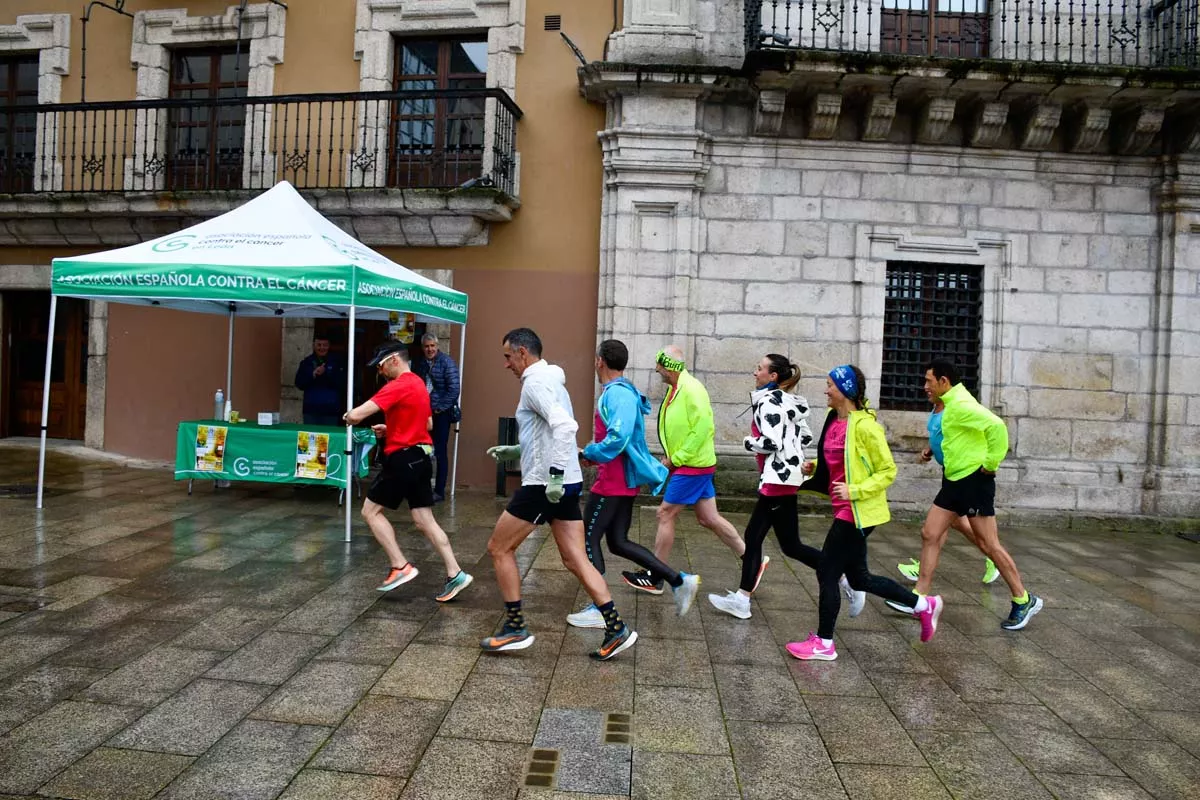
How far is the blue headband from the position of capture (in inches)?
193

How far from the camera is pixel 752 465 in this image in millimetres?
10102

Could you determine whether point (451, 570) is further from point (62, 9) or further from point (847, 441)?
point (62, 9)

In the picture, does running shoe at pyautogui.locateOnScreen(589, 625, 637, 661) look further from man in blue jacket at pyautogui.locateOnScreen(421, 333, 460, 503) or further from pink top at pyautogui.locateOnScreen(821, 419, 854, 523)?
man in blue jacket at pyautogui.locateOnScreen(421, 333, 460, 503)

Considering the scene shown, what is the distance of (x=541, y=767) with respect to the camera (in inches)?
137

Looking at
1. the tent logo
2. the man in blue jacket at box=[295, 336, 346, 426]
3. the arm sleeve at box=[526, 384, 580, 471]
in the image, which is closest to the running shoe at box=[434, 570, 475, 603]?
the arm sleeve at box=[526, 384, 580, 471]

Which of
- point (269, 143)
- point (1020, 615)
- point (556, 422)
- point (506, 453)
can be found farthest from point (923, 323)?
point (269, 143)

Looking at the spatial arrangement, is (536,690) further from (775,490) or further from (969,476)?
(969,476)

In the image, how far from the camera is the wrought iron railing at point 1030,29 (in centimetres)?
1002

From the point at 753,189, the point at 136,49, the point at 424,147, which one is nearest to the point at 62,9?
the point at 136,49

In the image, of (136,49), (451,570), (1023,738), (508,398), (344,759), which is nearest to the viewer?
(344,759)

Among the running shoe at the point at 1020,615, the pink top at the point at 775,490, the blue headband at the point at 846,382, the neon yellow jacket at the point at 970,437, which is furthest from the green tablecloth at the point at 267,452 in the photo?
the running shoe at the point at 1020,615

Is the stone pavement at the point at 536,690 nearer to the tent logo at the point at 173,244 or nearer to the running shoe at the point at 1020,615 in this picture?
the running shoe at the point at 1020,615

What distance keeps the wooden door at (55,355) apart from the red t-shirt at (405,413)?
8.82m

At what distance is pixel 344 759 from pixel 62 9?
12707 mm
